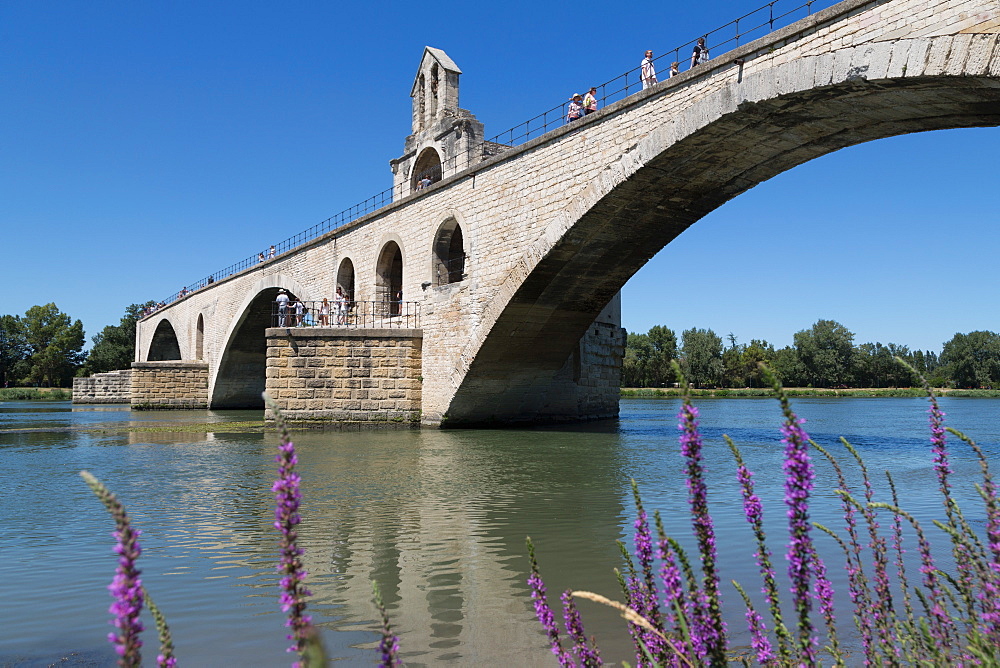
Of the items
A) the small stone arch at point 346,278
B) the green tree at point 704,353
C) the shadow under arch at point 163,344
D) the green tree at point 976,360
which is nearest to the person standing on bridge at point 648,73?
the small stone arch at point 346,278

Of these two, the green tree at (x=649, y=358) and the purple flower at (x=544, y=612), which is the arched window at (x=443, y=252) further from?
the green tree at (x=649, y=358)

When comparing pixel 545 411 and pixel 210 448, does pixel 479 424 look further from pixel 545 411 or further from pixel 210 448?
pixel 210 448

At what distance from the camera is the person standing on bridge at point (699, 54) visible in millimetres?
12891

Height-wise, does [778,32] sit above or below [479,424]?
above

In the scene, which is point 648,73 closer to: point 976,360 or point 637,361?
point 637,361

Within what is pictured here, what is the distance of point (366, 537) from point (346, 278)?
2121cm

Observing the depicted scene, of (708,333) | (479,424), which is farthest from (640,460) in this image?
(708,333)

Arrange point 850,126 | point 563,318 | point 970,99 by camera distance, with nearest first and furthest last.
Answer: point 970,99 → point 850,126 → point 563,318

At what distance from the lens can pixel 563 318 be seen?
59.8ft

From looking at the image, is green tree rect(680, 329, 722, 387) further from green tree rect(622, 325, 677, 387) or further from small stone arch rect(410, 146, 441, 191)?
small stone arch rect(410, 146, 441, 191)

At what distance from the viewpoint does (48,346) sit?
78.1 m

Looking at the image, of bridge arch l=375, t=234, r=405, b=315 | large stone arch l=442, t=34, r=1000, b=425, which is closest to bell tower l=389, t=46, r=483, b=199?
bridge arch l=375, t=234, r=405, b=315

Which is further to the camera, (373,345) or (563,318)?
(373,345)

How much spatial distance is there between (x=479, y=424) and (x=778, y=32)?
11933mm
